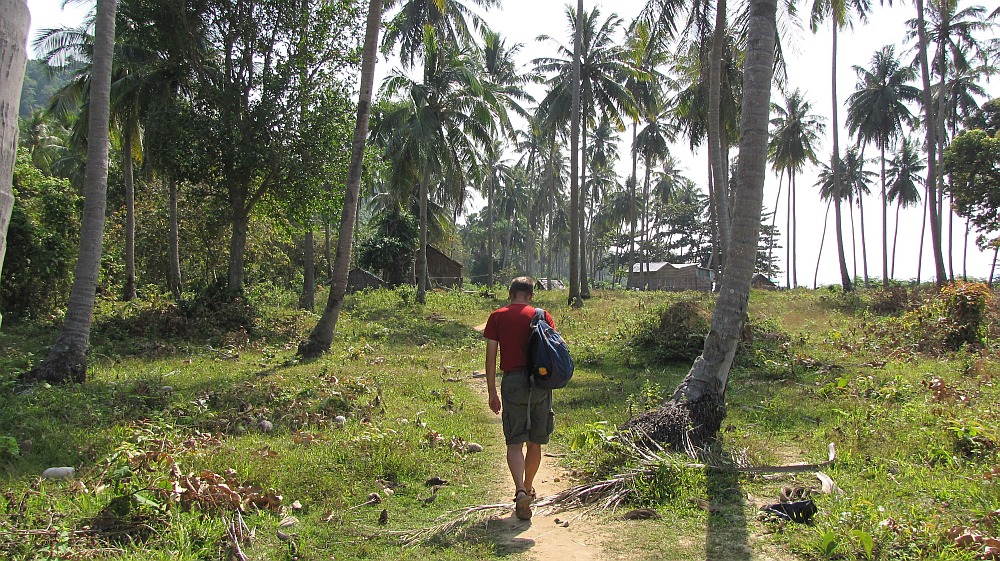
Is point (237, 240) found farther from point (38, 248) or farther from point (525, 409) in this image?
point (525, 409)

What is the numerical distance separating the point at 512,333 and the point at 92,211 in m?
7.69

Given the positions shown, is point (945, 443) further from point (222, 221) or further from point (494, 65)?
point (494, 65)

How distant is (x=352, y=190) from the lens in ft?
42.2

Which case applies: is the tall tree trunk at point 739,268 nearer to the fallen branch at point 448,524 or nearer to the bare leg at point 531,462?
the bare leg at point 531,462

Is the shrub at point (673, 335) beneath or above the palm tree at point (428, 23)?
beneath

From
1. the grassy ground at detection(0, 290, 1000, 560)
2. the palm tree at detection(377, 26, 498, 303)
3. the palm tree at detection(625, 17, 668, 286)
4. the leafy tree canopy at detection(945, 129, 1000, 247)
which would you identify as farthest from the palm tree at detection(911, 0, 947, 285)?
the palm tree at detection(377, 26, 498, 303)

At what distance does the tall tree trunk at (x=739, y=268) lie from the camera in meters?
6.02

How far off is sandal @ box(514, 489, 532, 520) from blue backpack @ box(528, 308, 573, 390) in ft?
2.63

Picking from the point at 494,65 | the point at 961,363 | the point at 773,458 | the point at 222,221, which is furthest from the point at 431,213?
the point at 773,458

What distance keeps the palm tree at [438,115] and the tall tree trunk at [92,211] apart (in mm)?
13352

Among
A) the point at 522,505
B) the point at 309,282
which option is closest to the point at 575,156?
the point at 309,282

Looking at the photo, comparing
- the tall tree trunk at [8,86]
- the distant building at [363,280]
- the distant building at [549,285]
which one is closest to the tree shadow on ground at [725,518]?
the tall tree trunk at [8,86]

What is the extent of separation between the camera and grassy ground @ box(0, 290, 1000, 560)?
391 cm

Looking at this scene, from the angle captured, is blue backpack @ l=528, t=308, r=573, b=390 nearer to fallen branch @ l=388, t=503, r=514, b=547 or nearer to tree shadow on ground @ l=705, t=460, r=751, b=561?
fallen branch @ l=388, t=503, r=514, b=547
